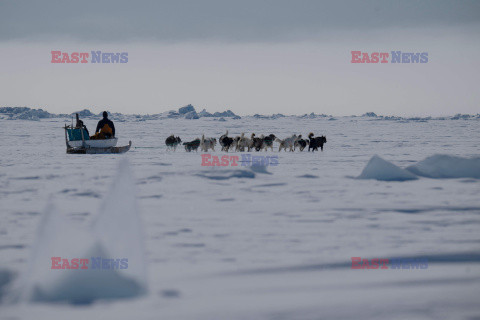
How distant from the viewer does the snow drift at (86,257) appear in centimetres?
307

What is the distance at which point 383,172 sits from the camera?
9.24 meters

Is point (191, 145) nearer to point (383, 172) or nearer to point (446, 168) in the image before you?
point (383, 172)

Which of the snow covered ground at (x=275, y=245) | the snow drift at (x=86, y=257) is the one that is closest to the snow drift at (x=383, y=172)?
the snow covered ground at (x=275, y=245)

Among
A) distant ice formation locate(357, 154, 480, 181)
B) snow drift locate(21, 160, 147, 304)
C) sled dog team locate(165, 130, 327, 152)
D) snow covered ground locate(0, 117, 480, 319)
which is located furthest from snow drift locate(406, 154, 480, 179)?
sled dog team locate(165, 130, 327, 152)

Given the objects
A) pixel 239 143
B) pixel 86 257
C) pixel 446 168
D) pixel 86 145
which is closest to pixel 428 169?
pixel 446 168

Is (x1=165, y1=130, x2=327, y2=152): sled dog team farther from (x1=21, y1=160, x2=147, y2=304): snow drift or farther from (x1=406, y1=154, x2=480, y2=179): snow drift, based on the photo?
(x1=21, y1=160, x2=147, y2=304): snow drift

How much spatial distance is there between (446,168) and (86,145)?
11170mm

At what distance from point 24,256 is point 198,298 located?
174 cm

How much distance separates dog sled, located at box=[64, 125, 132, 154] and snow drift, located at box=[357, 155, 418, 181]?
9.46 meters

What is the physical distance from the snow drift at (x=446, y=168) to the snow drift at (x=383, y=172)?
52 cm

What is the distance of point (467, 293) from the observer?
3.09m

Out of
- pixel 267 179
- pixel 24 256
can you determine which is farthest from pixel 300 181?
pixel 24 256

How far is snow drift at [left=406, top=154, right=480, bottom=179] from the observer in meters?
9.47

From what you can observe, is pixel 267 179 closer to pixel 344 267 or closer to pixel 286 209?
pixel 286 209
